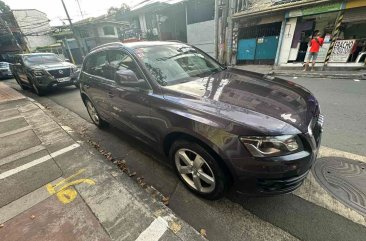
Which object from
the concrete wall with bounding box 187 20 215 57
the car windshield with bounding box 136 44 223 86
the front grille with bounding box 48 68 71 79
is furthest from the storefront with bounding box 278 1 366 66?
the front grille with bounding box 48 68 71 79

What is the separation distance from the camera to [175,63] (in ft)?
8.94

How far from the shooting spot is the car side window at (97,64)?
3.40m

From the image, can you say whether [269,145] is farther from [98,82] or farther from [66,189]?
[98,82]

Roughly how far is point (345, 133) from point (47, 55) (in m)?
11.2

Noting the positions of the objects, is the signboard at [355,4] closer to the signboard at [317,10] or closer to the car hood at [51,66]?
the signboard at [317,10]

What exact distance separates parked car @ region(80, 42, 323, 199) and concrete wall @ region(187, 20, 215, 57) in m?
12.5

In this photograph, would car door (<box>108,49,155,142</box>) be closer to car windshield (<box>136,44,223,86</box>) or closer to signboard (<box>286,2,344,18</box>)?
car windshield (<box>136,44,223,86</box>)

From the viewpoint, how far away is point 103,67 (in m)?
3.43

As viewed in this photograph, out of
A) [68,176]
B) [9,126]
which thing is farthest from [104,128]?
[9,126]

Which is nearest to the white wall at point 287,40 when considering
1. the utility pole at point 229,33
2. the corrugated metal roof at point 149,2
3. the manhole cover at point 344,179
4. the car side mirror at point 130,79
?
the utility pole at point 229,33

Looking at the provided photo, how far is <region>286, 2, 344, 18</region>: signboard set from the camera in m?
9.07

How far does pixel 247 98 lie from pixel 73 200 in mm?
2268

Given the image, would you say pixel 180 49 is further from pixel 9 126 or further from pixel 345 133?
pixel 9 126

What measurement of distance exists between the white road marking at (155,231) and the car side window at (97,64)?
2.50m
